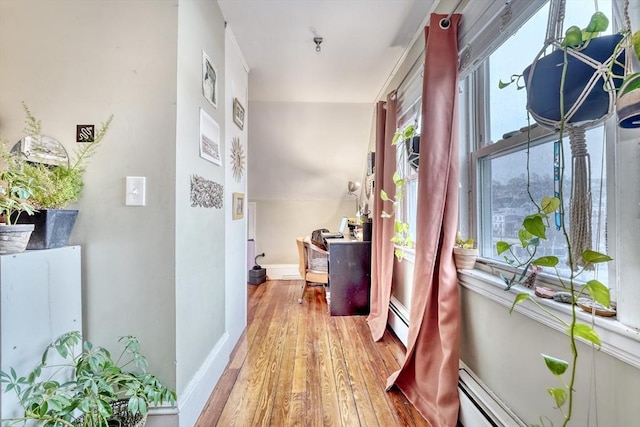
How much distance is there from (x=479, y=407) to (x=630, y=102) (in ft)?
4.05

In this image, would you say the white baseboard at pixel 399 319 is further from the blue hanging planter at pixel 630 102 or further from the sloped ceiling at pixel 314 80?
the sloped ceiling at pixel 314 80

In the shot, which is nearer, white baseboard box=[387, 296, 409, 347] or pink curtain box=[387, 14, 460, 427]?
pink curtain box=[387, 14, 460, 427]

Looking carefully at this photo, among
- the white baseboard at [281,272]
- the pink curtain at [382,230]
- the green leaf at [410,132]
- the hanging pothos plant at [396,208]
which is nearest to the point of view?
the green leaf at [410,132]

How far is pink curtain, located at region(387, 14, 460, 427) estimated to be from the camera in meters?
1.28

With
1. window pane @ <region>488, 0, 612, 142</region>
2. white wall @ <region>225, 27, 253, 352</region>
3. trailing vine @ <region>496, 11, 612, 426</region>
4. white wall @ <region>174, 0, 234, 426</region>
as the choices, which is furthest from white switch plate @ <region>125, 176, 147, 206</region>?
window pane @ <region>488, 0, 612, 142</region>

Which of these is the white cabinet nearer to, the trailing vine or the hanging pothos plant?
the trailing vine

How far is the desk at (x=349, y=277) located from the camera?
2807 millimetres

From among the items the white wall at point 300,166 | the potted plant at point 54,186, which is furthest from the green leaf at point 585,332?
the white wall at point 300,166

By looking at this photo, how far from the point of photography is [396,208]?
2373 mm

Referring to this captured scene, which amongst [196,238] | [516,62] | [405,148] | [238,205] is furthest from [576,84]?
[238,205]

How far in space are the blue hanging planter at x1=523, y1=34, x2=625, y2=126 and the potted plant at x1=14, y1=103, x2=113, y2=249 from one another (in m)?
1.68

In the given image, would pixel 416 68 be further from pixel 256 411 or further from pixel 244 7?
pixel 256 411

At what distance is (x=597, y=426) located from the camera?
745mm

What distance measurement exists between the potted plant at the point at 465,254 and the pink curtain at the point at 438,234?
0.16ft
